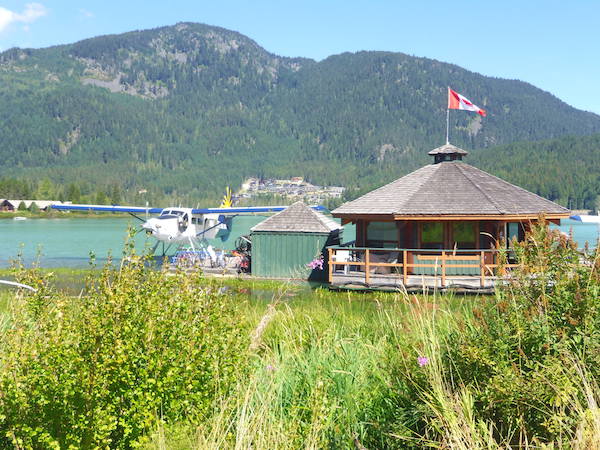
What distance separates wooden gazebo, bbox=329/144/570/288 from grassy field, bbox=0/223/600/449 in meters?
11.4

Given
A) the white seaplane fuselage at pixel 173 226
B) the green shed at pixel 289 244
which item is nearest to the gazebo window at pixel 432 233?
the green shed at pixel 289 244

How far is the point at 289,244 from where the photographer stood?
67.7 ft

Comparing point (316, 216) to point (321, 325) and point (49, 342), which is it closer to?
point (321, 325)

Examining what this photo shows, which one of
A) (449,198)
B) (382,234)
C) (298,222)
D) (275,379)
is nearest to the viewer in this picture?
(275,379)

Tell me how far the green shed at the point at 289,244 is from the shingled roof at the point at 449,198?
1708 mm

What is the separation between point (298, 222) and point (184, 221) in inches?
221

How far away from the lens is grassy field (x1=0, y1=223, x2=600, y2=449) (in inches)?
141

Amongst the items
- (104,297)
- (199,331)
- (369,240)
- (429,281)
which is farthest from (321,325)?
(369,240)

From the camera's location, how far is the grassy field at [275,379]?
3.57 m

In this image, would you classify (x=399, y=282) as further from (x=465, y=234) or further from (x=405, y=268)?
(x=465, y=234)

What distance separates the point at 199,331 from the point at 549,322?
2.46 m

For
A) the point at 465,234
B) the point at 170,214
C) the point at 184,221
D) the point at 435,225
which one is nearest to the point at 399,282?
the point at 435,225

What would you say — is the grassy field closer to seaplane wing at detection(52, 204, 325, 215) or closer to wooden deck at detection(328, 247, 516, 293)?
wooden deck at detection(328, 247, 516, 293)

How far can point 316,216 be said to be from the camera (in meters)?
21.1
